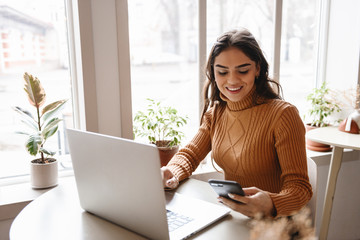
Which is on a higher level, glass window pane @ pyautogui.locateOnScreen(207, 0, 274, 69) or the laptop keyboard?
glass window pane @ pyautogui.locateOnScreen(207, 0, 274, 69)

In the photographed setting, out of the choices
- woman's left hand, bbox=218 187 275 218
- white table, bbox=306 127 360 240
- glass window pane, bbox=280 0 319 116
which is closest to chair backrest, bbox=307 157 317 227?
woman's left hand, bbox=218 187 275 218

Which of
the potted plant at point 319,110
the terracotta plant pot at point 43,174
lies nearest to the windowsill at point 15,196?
the terracotta plant pot at point 43,174

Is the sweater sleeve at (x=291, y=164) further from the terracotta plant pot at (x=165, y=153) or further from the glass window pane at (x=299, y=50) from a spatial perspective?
the glass window pane at (x=299, y=50)

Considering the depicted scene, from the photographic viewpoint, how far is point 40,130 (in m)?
1.70

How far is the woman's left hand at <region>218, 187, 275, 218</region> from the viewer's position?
3.26 feet

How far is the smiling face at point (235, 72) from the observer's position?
133cm

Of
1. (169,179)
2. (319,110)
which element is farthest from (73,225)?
(319,110)

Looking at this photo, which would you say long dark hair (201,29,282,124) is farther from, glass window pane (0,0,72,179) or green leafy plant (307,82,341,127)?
green leafy plant (307,82,341,127)

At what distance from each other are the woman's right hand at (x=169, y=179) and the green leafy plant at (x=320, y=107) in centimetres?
157

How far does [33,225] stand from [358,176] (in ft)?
7.99

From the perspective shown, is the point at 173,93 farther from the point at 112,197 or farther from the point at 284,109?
the point at 112,197

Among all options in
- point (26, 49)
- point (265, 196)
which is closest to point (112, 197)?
point (265, 196)

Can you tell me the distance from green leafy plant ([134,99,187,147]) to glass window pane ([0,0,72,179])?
448mm

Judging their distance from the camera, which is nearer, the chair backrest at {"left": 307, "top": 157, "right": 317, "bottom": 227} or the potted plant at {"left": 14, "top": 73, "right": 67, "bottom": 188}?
the chair backrest at {"left": 307, "top": 157, "right": 317, "bottom": 227}
